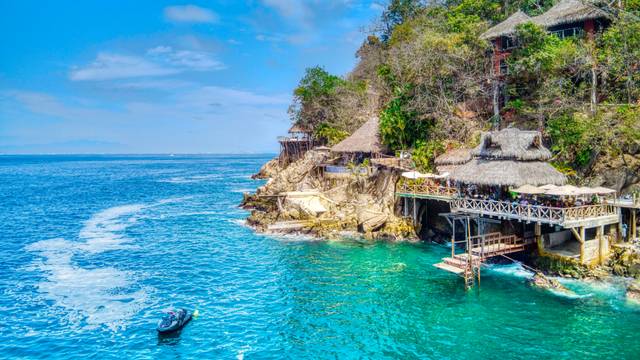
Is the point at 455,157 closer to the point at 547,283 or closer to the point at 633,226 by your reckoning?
the point at 633,226

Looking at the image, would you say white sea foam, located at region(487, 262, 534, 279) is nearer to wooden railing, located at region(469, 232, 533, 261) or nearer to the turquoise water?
the turquoise water

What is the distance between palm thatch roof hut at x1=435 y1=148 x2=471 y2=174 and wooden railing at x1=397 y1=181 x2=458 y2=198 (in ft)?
5.56

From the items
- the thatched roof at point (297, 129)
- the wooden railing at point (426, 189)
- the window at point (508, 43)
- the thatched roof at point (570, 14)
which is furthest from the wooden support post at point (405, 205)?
the thatched roof at point (297, 129)

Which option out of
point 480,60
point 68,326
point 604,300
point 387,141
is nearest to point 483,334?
point 604,300

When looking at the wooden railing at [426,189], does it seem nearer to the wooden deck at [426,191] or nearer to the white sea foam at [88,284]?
the wooden deck at [426,191]

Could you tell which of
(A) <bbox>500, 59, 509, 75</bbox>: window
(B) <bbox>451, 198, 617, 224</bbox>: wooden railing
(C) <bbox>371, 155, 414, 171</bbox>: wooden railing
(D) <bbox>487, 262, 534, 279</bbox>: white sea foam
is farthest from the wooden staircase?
(A) <bbox>500, 59, 509, 75</bbox>: window

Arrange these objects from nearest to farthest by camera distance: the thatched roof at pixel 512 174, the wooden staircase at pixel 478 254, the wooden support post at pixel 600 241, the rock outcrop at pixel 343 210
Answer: the wooden staircase at pixel 478 254, the wooden support post at pixel 600 241, the thatched roof at pixel 512 174, the rock outcrop at pixel 343 210

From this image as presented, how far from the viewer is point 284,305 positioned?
25.6 metres

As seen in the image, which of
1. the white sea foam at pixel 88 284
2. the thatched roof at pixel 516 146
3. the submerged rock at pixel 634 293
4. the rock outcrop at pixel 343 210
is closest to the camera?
the submerged rock at pixel 634 293

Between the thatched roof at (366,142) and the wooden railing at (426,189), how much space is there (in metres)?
8.48

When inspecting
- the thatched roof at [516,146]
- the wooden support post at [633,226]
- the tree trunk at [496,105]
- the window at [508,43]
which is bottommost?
the wooden support post at [633,226]

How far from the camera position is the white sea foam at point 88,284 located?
24734mm

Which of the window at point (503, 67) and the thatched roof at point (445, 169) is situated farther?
the window at point (503, 67)

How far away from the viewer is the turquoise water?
20.7 meters
